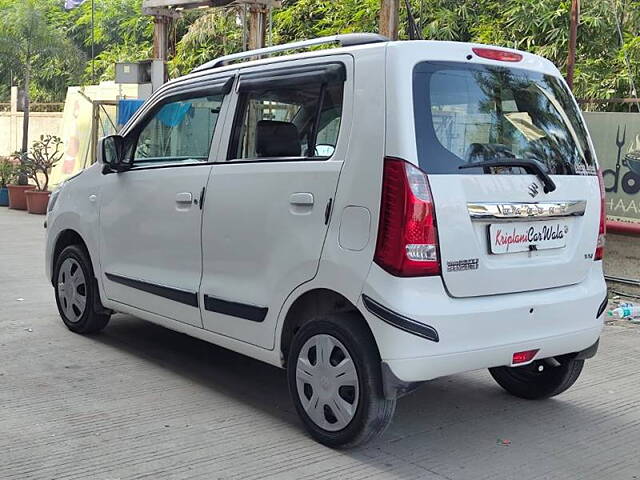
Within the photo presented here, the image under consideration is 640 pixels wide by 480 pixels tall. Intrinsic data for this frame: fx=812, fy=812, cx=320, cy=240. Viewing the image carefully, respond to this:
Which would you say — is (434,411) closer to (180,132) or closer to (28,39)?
(180,132)

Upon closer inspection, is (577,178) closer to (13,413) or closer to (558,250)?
(558,250)

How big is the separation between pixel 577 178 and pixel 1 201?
15.6 meters

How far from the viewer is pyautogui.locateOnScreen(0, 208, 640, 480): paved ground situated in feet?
12.8

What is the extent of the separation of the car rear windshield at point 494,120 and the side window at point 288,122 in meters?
0.51

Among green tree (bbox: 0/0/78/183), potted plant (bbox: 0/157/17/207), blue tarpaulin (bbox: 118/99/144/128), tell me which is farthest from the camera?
green tree (bbox: 0/0/78/183)

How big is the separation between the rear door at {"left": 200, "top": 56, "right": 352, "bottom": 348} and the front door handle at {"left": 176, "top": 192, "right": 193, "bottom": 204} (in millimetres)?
194

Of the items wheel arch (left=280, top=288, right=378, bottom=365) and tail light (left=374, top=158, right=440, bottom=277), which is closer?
tail light (left=374, top=158, right=440, bottom=277)

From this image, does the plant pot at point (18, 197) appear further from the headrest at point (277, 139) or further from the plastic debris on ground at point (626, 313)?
the headrest at point (277, 139)

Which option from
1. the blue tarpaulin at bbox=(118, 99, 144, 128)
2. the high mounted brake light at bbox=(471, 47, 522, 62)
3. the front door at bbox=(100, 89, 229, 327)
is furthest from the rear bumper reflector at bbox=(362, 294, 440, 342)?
the blue tarpaulin at bbox=(118, 99, 144, 128)

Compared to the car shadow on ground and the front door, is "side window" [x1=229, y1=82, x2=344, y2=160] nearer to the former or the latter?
the front door

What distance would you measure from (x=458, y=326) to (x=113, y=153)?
2.91 m

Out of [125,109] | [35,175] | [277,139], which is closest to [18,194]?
[35,175]

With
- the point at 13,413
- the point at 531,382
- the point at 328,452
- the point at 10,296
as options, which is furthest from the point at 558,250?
the point at 10,296

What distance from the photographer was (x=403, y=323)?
12.0ft
